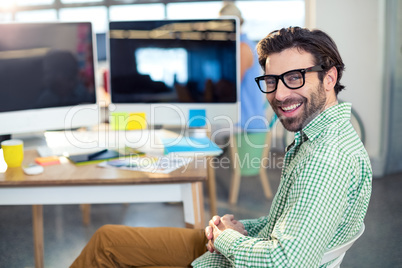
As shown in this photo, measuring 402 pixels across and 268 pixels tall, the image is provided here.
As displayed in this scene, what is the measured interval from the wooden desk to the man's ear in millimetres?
616

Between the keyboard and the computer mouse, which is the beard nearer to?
the computer mouse

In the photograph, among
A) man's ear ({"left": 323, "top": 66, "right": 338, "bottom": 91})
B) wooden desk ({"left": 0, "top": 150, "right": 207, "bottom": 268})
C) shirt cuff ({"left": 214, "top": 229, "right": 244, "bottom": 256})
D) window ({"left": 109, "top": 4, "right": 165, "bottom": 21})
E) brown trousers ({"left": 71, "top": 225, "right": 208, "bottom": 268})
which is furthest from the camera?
window ({"left": 109, "top": 4, "right": 165, "bottom": 21})

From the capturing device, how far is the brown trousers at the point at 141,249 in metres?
1.60

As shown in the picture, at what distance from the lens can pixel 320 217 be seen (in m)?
1.10

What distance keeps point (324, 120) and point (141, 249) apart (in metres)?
0.73

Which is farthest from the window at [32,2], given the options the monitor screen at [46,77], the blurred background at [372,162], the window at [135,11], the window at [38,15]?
the monitor screen at [46,77]

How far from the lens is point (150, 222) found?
3.28 m

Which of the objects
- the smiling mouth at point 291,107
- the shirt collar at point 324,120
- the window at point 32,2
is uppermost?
the window at point 32,2

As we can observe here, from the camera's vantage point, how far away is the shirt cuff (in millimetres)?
1258

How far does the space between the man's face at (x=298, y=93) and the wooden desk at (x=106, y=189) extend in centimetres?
54

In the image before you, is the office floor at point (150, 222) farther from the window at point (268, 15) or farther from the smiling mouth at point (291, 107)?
the window at point (268, 15)

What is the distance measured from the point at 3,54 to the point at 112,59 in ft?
1.86

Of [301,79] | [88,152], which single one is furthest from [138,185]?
[301,79]

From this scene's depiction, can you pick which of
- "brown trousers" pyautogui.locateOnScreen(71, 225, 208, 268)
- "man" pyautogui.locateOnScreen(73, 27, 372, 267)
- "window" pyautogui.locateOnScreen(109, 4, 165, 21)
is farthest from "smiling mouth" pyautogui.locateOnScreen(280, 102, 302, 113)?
"window" pyautogui.locateOnScreen(109, 4, 165, 21)
